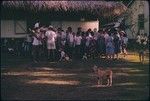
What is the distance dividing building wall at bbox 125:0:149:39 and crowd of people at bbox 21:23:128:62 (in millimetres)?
9870

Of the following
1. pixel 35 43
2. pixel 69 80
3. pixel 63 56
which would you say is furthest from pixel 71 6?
pixel 69 80

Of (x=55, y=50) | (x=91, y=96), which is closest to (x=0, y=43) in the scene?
(x=55, y=50)

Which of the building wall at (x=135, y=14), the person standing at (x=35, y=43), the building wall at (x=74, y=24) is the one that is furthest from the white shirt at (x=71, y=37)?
the building wall at (x=135, y=14)

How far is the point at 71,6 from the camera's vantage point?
21.9 metres

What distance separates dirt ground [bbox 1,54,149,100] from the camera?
1224 centimetres

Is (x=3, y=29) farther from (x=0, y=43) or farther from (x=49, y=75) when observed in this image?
(x=49, y=75)

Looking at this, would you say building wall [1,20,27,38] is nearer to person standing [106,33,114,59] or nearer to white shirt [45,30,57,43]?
white shirt [45,30,57,43]

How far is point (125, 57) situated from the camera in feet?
72.8

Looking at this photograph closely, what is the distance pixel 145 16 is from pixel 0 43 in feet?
42.3

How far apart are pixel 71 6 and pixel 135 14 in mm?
11266

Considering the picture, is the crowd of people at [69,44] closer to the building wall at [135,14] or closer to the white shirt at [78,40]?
the white shirt at [78,40]

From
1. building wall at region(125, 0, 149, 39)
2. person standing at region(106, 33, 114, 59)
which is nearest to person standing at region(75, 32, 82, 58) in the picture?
person standing at region(106, 33, 114, 59)

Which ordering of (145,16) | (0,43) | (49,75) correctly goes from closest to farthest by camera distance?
(49,75) < (0,43) < (145,16)

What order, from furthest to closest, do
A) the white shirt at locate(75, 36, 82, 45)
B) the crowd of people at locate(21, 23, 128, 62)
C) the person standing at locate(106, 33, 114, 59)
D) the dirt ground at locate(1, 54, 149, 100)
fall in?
the white shirt at locate(75, 36, 82, 45) → the person standing at locate(106, 33, 114, 59) → the crowd of people at locate(21, 23, 128, 62) → the dirt ground at locate(1, 54, 149, 100)
